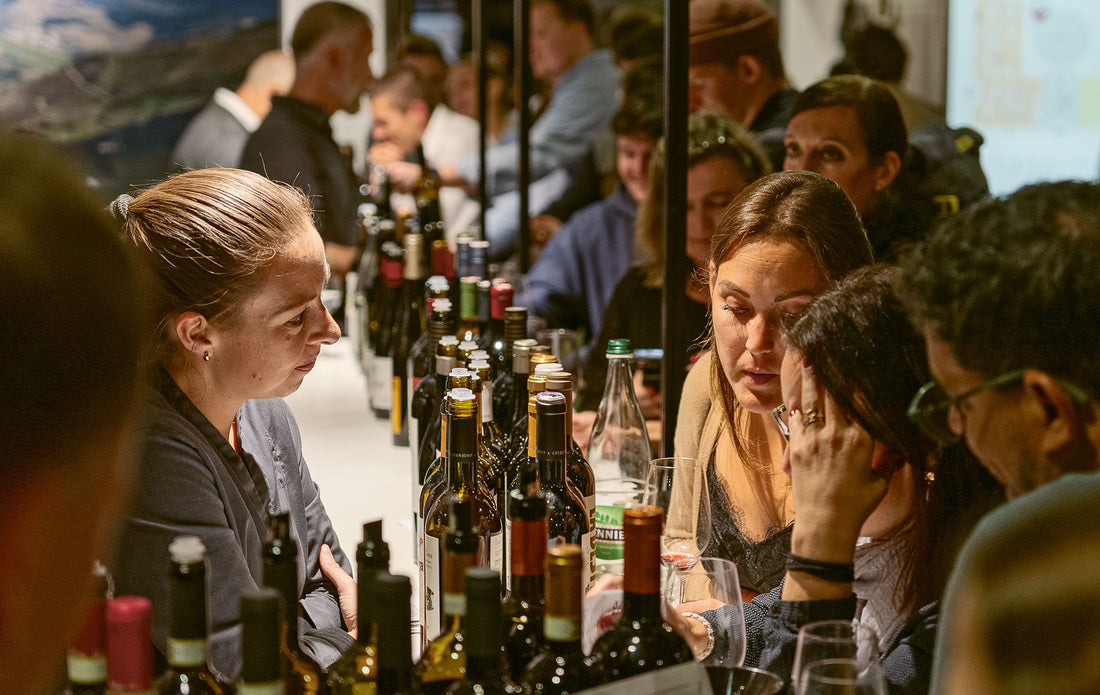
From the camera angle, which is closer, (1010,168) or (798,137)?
(798,137)

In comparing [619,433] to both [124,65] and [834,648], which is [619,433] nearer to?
[834,648]

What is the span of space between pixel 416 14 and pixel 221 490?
5458mm

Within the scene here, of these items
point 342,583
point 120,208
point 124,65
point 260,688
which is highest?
point 124,65

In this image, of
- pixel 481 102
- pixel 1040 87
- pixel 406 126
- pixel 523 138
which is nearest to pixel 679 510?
pixel 523 138

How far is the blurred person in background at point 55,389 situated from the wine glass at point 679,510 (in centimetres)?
68

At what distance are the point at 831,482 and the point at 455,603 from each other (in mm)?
378

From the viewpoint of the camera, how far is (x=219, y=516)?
1.25 meters

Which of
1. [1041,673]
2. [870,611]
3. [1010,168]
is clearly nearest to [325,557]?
[870,611]

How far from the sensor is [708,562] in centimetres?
99

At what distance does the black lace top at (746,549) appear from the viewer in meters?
1.44

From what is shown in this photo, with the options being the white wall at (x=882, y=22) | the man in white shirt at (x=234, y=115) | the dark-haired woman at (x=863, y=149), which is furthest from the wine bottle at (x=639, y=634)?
the man in white shirt at (x=234, y=115)

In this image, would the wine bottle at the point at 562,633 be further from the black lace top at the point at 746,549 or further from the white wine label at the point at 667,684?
the black lace top at the point at 746,549

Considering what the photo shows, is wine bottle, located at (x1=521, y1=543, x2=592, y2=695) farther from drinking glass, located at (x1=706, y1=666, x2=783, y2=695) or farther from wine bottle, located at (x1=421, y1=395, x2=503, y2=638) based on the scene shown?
wine bottle, located at (x1=421, y1=395, x2=503, y2=638)

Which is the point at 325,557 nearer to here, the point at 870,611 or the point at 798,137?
the point at 870,611
